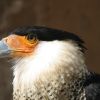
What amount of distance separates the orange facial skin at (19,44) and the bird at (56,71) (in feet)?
0.16

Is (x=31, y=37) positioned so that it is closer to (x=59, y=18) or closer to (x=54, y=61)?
(x=54, y=61)

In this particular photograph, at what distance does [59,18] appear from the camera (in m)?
5.81

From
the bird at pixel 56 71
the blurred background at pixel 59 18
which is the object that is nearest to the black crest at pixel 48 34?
the bird at pixel 56 71

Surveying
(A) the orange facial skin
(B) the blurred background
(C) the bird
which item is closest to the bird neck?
(C) the bird

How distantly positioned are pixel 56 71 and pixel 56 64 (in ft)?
0.14

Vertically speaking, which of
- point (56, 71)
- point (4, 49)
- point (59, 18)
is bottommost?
point (56, 71)

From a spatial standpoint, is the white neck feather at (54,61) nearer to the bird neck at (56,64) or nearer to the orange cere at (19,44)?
the bird neck at (56,64)

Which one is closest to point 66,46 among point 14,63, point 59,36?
point 59,36

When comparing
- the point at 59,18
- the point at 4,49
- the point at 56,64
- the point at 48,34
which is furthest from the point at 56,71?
the point at 59,18

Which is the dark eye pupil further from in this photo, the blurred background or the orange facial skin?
the blurred background

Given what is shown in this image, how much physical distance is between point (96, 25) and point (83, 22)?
0.46 feet

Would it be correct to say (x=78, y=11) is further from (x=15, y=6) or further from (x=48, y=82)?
(x=48, y=82)

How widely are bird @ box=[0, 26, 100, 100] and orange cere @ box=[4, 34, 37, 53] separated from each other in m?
0.05

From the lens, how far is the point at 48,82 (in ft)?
10.6
